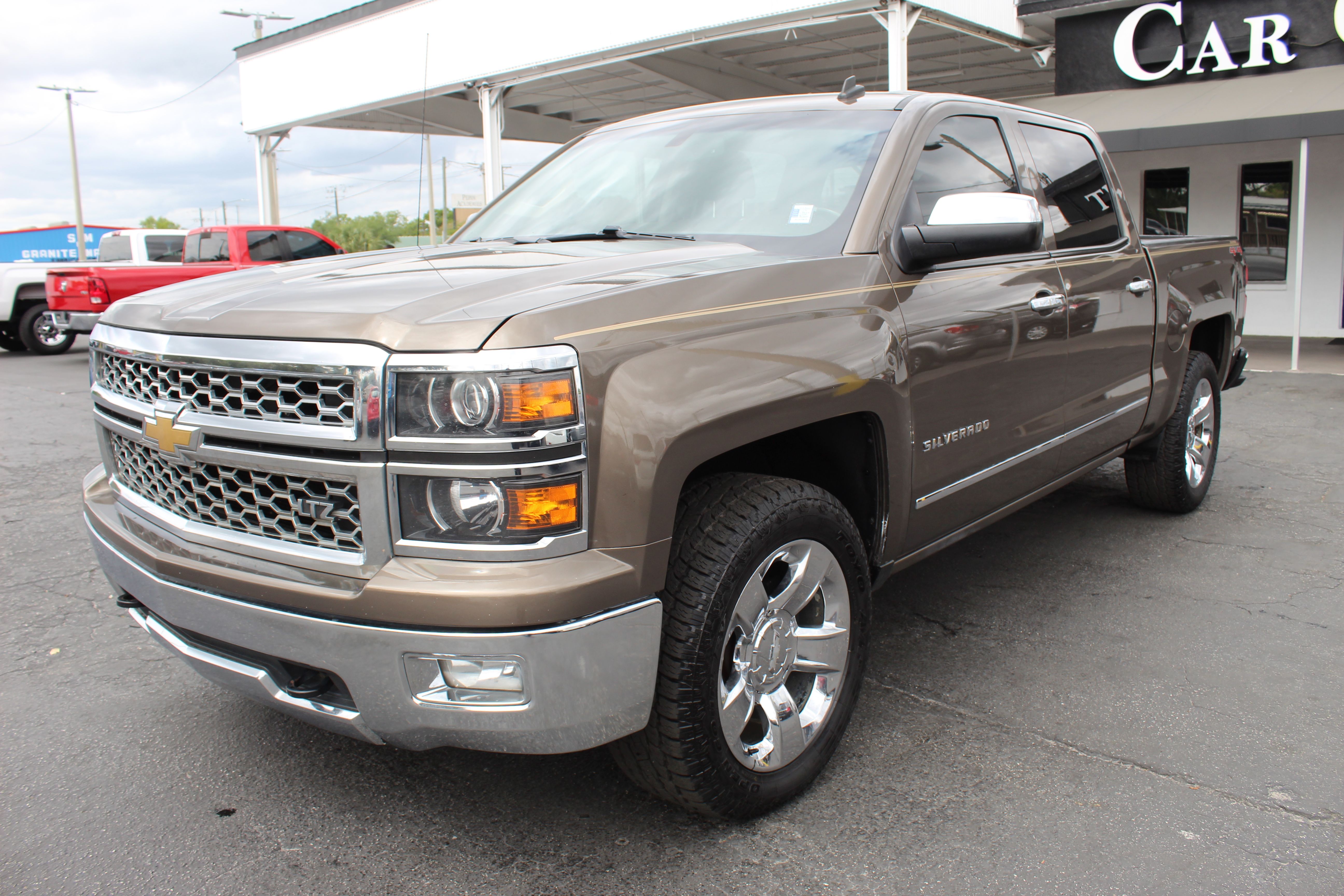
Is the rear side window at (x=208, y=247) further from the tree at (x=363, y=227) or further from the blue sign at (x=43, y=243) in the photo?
the tree at (x=363, y=227)

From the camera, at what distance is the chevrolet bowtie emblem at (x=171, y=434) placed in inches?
85.9

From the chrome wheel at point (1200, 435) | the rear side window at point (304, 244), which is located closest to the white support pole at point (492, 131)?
the rear side window at point (304, 244)

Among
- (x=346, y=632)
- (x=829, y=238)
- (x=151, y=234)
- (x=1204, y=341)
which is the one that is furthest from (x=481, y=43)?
(x=346, y=632)

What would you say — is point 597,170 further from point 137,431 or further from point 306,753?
point 306,753

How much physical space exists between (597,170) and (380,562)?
2.06 m

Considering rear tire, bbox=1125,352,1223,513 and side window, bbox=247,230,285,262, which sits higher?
side window, bbox=247,230,285,262

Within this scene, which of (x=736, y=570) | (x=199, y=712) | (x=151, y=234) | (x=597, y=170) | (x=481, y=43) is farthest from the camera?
(x=151, y=234)

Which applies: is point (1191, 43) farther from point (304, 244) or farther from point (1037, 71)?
point (304, 244)

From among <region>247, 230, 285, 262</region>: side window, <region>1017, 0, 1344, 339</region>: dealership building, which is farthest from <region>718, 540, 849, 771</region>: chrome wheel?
<region>247, 230, 285, 262</region>: side window

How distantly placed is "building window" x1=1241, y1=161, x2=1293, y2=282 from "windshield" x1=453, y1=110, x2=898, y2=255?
12146 mm

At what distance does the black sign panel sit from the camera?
11234mm

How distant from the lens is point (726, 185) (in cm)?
315

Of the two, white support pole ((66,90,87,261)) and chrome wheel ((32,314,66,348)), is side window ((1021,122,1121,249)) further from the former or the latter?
white support pole ((66,90,87,261))

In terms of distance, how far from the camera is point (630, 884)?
2211mm
